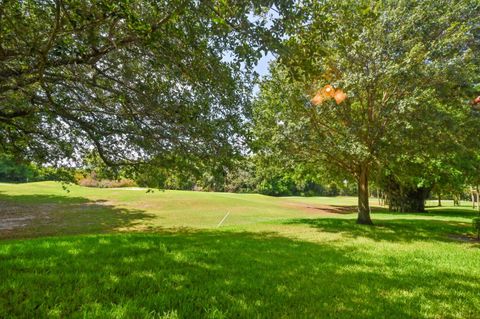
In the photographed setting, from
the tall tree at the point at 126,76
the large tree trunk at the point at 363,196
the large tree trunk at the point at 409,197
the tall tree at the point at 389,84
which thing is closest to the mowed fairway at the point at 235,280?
the tall tree at the point at 126,76

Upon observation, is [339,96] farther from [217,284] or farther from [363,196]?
[217,284]

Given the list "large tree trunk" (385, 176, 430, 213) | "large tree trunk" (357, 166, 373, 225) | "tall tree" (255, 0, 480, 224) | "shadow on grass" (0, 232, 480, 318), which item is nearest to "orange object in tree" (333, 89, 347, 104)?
"tall tree" (255, 0, 480, 224)

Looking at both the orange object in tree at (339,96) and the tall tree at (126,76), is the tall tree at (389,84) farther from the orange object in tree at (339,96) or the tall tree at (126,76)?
the tall tree at (126,76)

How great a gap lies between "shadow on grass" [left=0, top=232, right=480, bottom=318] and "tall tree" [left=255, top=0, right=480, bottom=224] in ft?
23.7

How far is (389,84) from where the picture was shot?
14688 mm

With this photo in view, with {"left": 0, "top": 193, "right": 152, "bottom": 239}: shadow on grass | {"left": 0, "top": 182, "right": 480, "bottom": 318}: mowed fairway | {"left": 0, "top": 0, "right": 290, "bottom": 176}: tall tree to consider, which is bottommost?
{"left": 0, "top": 193, "right": 152, "bottom": 239}: shadow on grass

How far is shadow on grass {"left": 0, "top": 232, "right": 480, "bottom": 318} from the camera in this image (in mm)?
4172

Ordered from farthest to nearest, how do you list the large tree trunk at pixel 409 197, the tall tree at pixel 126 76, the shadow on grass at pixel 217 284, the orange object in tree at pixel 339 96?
the large tree trunk at pixel 409 197 < the orange object in tree at pixel 339 96 < the tall tree at pixel 126 76 < the shadow on grass at pixel 217 284

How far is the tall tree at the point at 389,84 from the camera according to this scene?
12570 mm

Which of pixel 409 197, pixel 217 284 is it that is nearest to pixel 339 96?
pixel 217 284

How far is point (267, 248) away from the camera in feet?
30.4

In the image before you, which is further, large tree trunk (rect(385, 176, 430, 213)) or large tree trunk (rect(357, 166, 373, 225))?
large tree trunk (rect(385, 176, 430, 213))

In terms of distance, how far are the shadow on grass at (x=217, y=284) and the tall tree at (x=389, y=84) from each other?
23.7 feet

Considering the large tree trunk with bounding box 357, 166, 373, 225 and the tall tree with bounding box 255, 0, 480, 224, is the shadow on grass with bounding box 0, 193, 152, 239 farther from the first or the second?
the large tree trunk with bounding box 357, 166, 373, 225
